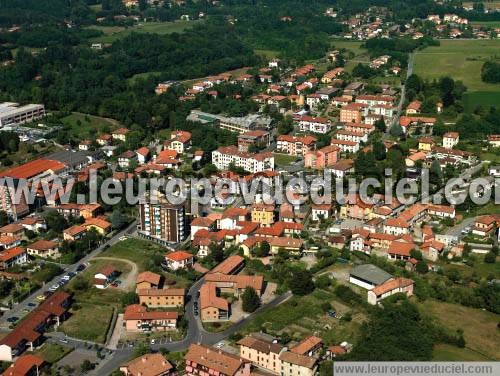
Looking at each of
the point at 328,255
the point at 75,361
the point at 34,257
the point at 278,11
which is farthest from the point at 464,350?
the point at 278,11

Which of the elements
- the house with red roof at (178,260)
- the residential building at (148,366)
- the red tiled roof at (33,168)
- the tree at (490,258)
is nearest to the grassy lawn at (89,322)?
the residential building at (148,366)

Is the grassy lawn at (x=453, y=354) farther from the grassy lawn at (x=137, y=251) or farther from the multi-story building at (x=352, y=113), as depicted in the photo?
the multi-story building at (x=352, y=113)

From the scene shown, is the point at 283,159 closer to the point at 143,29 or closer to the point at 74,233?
the point at 74,233

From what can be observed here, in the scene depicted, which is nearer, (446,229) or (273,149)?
(446,229)

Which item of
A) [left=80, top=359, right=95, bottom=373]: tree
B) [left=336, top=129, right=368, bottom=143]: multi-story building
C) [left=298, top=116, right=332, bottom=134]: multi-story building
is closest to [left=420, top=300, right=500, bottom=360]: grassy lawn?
Result: [left=80, top=359, right=95, bottom=373]: tree

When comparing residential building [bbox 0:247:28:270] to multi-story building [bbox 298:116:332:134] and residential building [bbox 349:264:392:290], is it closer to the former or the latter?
residential building [bbox 349:264:392:290]

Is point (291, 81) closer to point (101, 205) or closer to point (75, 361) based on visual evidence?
point (101, 205)
